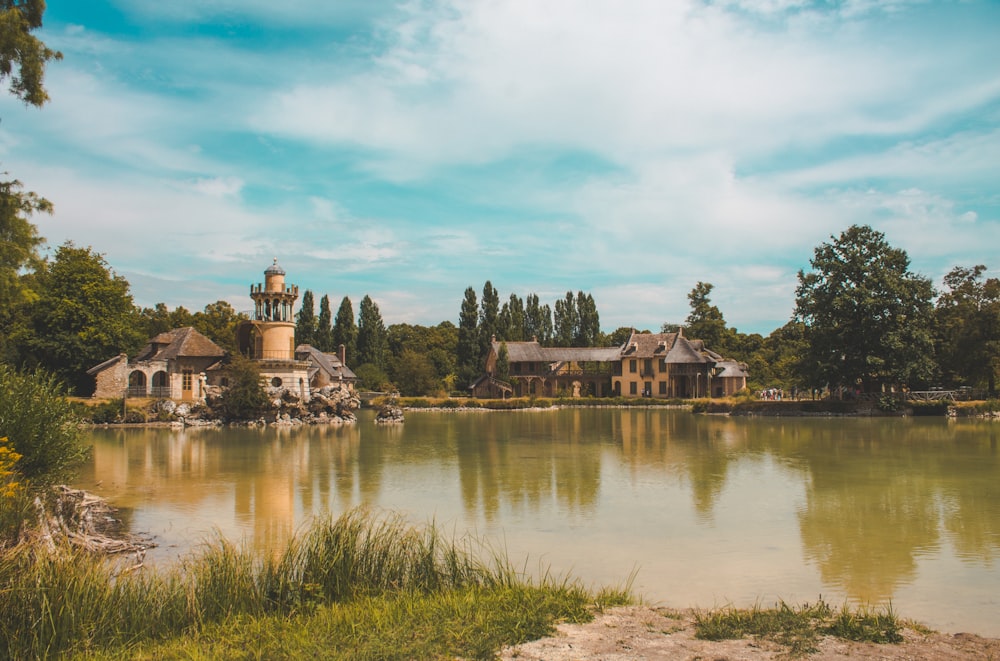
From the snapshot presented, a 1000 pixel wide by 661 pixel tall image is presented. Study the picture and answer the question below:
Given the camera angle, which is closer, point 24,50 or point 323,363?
point 24,50

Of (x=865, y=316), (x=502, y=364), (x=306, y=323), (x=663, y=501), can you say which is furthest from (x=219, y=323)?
(x=663, y=501)

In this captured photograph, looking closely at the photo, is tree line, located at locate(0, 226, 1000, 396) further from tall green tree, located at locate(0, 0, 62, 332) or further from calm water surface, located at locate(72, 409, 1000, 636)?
tall green tree, located at locate(0, 0, 62, 332)

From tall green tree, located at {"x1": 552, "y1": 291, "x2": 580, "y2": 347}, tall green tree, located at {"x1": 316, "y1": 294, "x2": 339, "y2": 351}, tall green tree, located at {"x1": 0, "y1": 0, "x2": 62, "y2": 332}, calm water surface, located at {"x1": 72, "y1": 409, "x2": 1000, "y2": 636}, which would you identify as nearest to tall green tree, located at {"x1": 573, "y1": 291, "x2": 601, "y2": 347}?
tall green tree, located at {"x1": 552, "y1": 291, "x2": 580, "y2": 347}

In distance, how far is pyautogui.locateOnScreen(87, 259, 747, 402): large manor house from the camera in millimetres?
43656

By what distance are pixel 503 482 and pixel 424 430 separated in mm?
18632

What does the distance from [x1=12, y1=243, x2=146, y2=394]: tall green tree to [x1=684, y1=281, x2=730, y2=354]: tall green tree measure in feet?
176

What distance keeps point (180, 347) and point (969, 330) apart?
46226 mm

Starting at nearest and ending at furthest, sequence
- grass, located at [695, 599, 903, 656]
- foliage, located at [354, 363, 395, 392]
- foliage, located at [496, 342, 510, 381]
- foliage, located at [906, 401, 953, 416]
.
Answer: grass, located at [695, 599, 903, 656] → foliage, located at [906, 401, 953, 416] → foliage, located at [496, 342, 510, 381] → foliage, located at [354, 363, 395, 392]

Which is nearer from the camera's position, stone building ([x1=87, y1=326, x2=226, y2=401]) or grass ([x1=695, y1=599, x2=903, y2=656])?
grass ([x1=695, y1=599, x2=903, y2=656])

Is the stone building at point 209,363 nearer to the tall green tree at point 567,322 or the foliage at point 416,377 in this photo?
the foliage at point 416,377

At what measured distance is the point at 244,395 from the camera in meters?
40.0

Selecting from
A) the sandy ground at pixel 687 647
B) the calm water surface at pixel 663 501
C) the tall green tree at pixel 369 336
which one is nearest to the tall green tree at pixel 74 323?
the calm water surface at pixel 663 501

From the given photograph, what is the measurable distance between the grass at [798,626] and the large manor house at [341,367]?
122 ft

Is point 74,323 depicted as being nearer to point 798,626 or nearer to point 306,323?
point 306,323
